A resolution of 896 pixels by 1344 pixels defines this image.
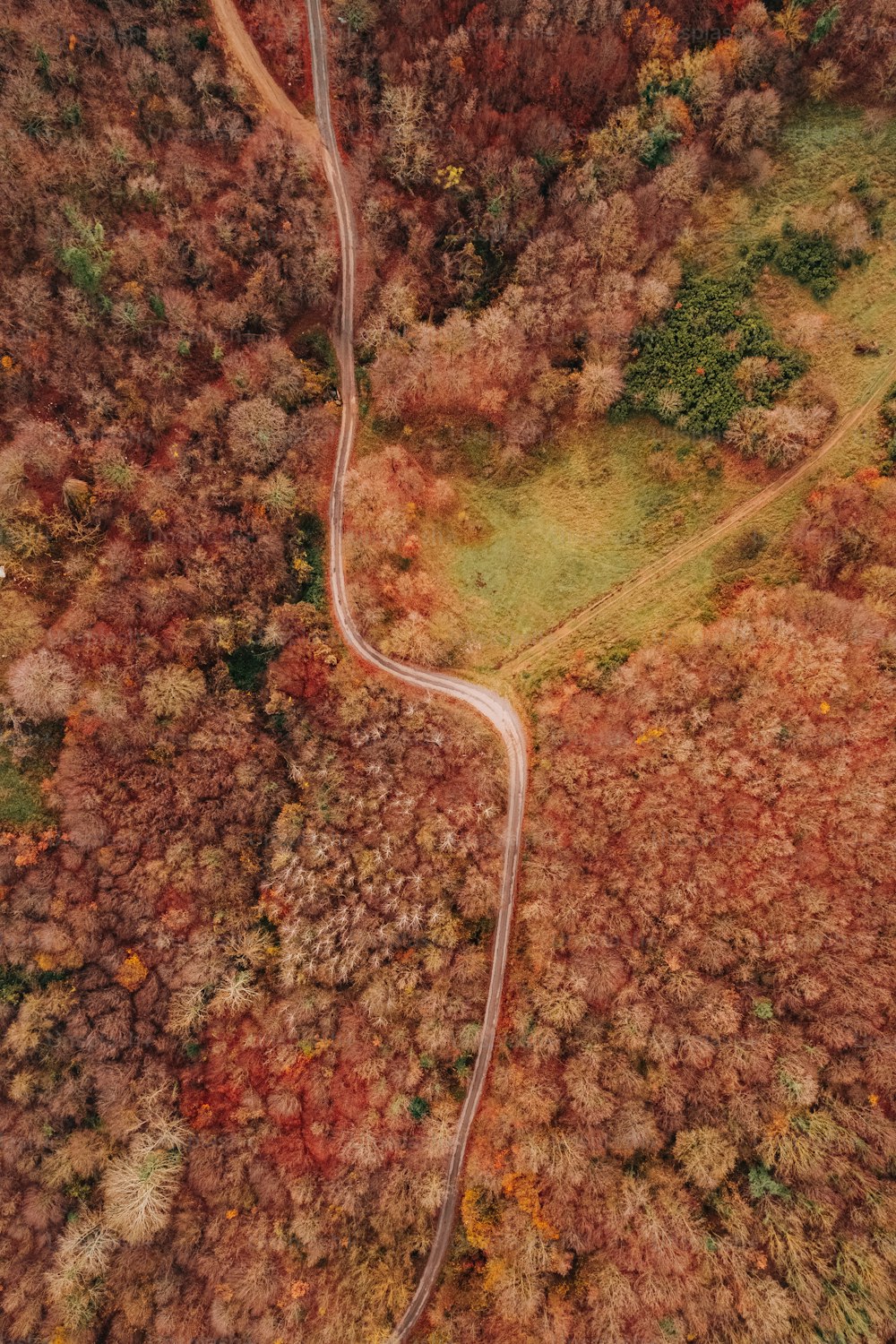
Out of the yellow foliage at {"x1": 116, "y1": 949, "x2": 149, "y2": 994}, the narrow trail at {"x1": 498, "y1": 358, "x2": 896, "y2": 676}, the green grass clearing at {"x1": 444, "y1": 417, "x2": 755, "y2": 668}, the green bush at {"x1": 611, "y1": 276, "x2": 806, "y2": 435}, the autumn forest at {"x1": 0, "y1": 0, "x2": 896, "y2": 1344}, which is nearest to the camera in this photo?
the autumn forest at {"x1": 0, "y1": 0, "x2": 896, "y2": 1344}

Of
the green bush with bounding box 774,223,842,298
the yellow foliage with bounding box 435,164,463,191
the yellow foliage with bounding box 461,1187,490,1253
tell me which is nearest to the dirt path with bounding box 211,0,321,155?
the yellow foliage with bounding box 435,164,463,191

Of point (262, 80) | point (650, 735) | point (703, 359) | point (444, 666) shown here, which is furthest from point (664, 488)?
point (262, 80)

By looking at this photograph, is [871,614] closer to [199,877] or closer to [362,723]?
[362,723]

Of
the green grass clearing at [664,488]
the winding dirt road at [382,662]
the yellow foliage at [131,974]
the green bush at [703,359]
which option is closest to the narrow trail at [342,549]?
the winding dirt road at [382,662]

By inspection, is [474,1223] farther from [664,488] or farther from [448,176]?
[448,176]

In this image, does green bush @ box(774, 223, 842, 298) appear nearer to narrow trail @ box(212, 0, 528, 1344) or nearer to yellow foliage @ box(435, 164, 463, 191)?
yellow foliage @ box(435, 164, 463, 191)
